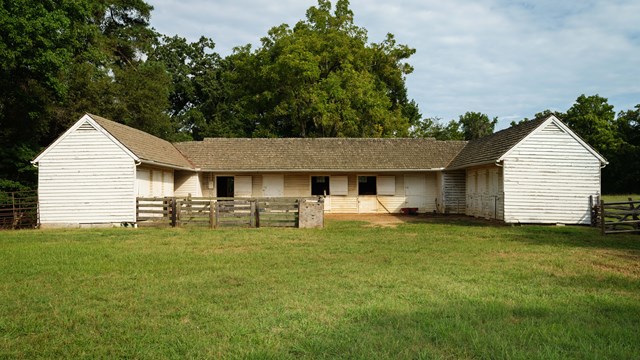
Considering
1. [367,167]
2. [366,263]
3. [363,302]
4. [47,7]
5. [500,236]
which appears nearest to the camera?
[363,302]

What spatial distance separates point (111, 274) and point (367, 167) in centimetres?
1946

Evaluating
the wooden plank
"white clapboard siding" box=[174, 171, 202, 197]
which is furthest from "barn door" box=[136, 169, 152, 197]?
the wooden plank

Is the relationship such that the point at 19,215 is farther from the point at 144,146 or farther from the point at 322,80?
the point at 322,80

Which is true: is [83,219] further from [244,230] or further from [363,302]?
[363,302]

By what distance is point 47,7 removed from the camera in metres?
22.8

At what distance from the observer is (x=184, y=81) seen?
4694 cm

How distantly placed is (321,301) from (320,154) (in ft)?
71.6

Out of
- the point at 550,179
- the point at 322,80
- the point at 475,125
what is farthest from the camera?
the point at 475,125

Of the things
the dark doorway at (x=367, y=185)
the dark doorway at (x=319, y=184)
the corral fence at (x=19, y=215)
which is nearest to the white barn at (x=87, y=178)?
the corral fence at (x=19, y=215)

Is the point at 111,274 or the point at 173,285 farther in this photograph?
the point at 111,274

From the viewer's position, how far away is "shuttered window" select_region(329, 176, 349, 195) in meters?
27.7

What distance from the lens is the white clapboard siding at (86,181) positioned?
63.0ft

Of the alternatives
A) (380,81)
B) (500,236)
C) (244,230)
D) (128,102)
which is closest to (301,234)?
(244,230)

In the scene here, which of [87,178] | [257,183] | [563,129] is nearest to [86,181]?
[87,178]
